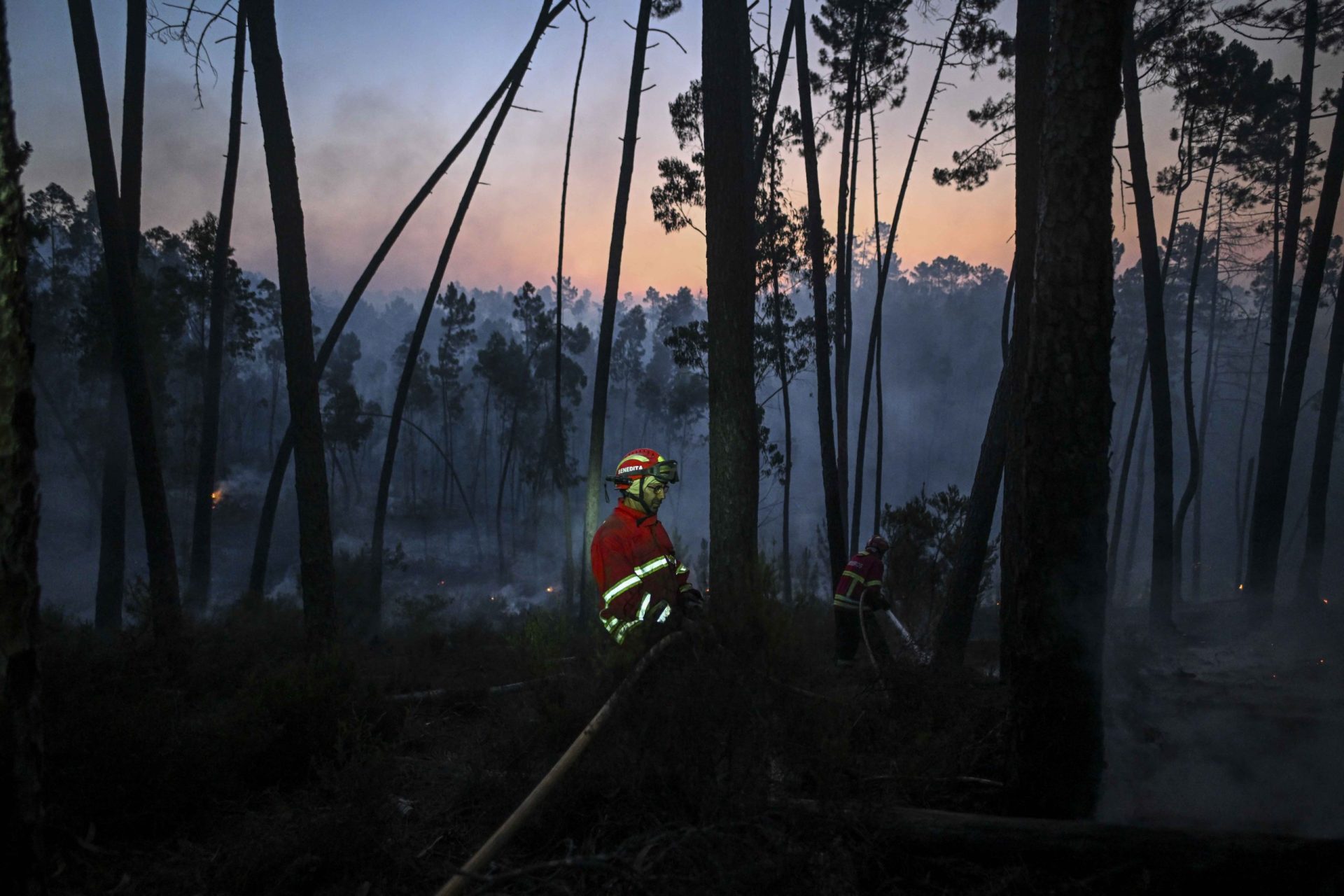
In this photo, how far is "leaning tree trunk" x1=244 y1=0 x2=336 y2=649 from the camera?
7.05 m

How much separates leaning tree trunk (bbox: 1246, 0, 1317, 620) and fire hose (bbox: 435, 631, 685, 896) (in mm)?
14996

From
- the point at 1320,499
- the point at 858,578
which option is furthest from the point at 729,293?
the point at 1320,499

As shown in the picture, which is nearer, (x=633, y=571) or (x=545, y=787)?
(x=545, y=787)

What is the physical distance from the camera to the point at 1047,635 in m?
3.31

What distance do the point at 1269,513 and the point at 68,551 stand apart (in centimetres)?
5152

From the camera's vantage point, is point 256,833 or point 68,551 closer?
point 256,833

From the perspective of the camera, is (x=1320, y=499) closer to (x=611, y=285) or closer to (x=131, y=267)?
(x=611, y=285)

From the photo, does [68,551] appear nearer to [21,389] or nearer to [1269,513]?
[21,389]

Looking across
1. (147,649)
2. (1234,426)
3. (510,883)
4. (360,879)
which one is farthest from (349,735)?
(1234,426)

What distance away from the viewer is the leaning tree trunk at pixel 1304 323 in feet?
38.7

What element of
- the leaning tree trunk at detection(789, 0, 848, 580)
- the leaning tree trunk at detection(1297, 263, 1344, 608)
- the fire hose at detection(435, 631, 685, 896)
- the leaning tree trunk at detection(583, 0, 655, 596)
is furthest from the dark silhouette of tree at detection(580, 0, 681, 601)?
the leaning tree trunk at detection(1297, 263, 1344, 608)

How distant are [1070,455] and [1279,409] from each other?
50.2 ft

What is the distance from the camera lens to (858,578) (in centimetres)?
745

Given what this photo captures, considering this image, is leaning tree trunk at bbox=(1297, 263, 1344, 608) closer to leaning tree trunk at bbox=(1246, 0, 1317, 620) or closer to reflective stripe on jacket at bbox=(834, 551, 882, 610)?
leaning tree trunk at bbox=(1246, 0, 1317, 620)
